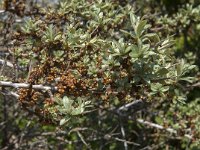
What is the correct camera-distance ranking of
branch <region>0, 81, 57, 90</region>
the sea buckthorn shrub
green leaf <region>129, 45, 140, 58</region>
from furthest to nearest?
1. branch <region>0, 81, 57, 90</region>
2. the sea buckthorn shrub
3. green leaf <region>129, 45, 140, 58</region>

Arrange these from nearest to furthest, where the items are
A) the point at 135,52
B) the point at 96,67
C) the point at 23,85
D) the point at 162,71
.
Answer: the point at 135,52 < the point at 162,71 < the point at 96,67 < the point at 23,85

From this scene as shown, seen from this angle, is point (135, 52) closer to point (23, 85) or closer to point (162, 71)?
point (162, 71)

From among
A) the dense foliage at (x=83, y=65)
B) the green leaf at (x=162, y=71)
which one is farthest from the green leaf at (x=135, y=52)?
the green leaf at (x=162, y=71)

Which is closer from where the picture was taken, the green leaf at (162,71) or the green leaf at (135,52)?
the green leaf at (135,52)

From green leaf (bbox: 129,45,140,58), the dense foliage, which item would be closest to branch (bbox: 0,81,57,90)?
the dense foliage

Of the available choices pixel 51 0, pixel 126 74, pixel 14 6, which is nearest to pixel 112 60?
pixel 126 74

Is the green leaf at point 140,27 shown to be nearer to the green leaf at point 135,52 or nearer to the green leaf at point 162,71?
the green leaf at point 135,52

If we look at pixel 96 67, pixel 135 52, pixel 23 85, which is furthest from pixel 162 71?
pixel 23 85

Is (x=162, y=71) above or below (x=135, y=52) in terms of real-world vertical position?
below

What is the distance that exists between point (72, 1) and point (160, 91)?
3.88 feet

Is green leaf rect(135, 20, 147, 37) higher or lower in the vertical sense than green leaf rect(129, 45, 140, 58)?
higher

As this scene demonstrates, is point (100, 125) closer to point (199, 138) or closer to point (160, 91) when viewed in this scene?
point (199, 138)

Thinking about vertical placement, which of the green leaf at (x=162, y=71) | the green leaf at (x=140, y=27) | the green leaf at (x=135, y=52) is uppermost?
the green leaf at (x=140, y=27)

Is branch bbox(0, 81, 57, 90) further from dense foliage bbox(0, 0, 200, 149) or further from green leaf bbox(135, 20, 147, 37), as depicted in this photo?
green leaf bbox(135, 20, 147, 37)
